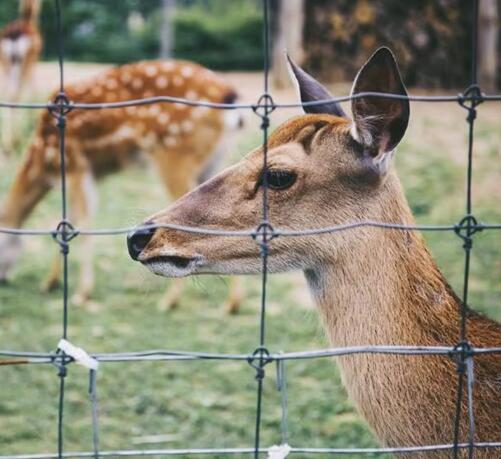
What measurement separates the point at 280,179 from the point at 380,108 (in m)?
0.36

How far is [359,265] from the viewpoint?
8.60ft

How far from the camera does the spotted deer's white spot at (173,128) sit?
21.5 ft

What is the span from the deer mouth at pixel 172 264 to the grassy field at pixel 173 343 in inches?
8.6

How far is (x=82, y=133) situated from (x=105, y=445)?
2948mm

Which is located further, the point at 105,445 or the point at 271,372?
the point at 271,372

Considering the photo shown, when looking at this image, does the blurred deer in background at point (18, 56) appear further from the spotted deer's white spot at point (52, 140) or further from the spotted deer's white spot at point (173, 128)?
the spotted deer's white spot at point (173, 128)

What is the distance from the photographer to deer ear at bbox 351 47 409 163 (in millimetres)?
2391

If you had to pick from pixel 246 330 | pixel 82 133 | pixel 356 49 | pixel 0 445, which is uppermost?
pixel 356 49

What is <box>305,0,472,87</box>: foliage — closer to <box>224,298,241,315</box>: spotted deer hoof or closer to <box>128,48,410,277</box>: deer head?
<box>224,298,241,315</box>: spotted deer hoof

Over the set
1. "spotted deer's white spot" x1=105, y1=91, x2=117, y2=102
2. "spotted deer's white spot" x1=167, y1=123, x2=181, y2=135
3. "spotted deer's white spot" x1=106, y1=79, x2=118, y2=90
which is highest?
"spotted deer's white spot" x1=106, y1=79, x2=118, y2=90

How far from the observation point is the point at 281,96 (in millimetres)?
12688

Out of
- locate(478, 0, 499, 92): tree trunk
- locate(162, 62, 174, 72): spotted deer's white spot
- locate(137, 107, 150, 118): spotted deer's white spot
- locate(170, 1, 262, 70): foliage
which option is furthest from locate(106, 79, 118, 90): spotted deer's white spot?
locate(170, 1, 262, 70): foliage

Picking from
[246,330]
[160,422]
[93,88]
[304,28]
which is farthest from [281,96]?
[160,422]

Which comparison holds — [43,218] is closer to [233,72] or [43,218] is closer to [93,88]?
[93,88]
